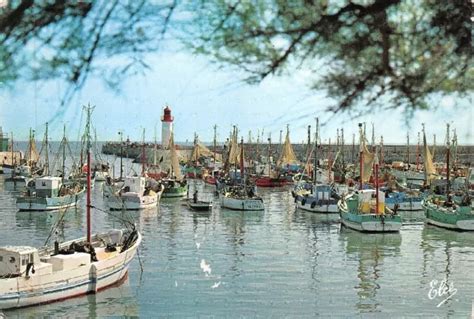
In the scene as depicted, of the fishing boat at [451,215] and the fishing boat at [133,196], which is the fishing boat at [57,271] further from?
the fishing boat at [133,196]

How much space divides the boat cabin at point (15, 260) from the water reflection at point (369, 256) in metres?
4.15

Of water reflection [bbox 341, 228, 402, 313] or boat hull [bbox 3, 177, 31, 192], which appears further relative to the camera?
boat hull [bbox 3, 177, 31, 192]

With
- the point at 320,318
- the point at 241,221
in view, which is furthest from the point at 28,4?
the point at 241,221

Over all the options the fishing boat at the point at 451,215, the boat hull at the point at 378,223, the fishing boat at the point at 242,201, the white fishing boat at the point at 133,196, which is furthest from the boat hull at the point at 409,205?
the white fishing boat at the point at 133,196

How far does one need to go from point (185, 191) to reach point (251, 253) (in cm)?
1450

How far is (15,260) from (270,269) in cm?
416

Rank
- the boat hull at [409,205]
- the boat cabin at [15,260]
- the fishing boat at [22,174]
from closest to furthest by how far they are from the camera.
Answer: the boat cabin at [15,260]
the boat hull at [409,205]
the fishing boat at [22,174]

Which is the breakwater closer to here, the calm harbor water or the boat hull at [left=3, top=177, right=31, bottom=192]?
the calm harbor water

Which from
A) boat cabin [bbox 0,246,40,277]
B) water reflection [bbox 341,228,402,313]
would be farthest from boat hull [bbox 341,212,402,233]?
boat cabin [bbox 0,246,40,277]

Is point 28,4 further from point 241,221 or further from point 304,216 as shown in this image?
point 304,216

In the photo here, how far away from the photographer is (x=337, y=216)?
19641 mm

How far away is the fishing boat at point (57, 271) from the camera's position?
26.2 ft

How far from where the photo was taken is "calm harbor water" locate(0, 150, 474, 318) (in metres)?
8.07

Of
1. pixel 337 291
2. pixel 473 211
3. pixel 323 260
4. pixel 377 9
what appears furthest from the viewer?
pixel 473 211
